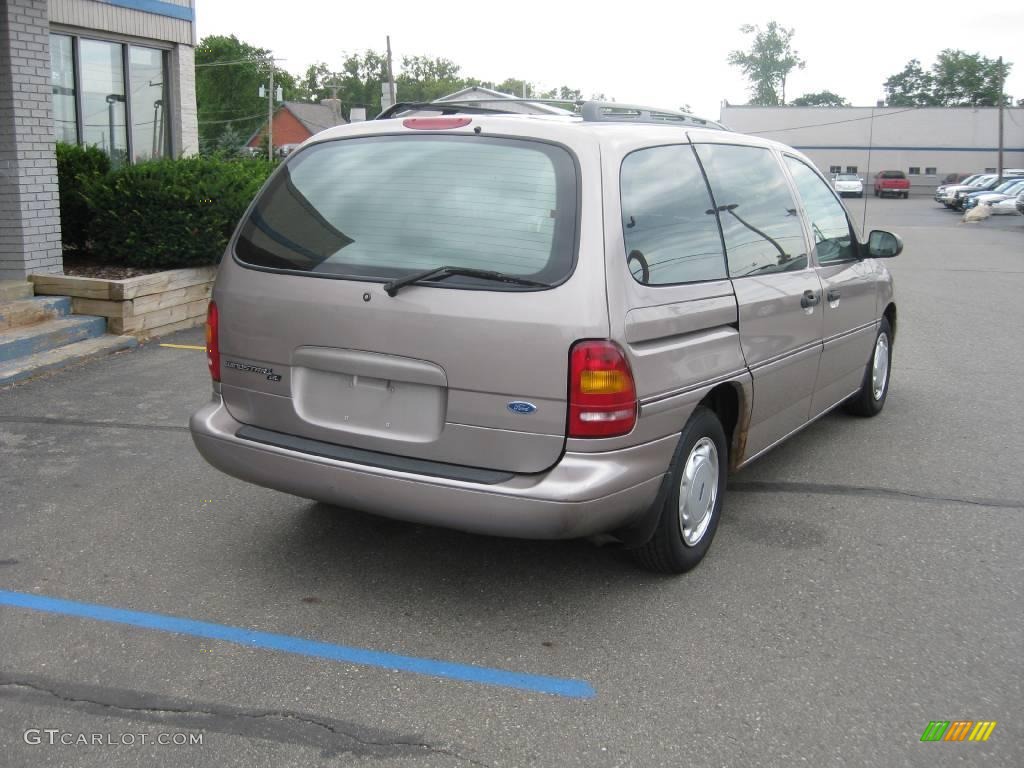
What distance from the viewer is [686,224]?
4227 millimetres

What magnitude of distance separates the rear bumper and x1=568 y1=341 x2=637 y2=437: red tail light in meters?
0.11

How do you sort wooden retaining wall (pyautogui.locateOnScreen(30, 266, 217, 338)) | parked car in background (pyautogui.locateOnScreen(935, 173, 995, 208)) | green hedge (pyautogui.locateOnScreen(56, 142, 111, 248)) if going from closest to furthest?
wooden retaining wall (pyautogui.locateOnScreen(30, 266, 217, 338)) → green hedge (pyautogui.locateOnScreen(56, 142, 111, 248)) → parked car in background (pyautogui.locateOnScreen(935, 173, 995, 208))

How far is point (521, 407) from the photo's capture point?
11.8 feet

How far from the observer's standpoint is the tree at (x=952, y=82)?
110m

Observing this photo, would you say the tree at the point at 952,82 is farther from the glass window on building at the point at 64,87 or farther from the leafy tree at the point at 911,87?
the glass window on building at the point at 64,87

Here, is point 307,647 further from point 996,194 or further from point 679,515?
point 996,194

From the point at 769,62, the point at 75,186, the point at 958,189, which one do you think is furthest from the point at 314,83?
the point at 75,186

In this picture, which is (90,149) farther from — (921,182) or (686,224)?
(921,182)

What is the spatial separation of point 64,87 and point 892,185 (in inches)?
2317

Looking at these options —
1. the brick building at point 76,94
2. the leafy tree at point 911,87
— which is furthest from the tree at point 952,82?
the brick building at point 76,94

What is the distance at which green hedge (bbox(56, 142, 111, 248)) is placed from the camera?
10.1 metres

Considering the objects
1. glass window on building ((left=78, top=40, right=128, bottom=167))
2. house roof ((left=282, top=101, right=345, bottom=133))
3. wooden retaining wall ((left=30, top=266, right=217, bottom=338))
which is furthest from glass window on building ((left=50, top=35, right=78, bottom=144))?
house roof ((left=282, top=101, right=345, bottom=133))

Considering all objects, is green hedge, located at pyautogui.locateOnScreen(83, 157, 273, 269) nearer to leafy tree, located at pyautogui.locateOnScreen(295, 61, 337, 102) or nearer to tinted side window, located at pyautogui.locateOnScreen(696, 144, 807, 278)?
tinted side window, located at pyautogui.locateOnScreen(696, 144, 807, 278)

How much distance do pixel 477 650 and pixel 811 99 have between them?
Result: 143 metres
